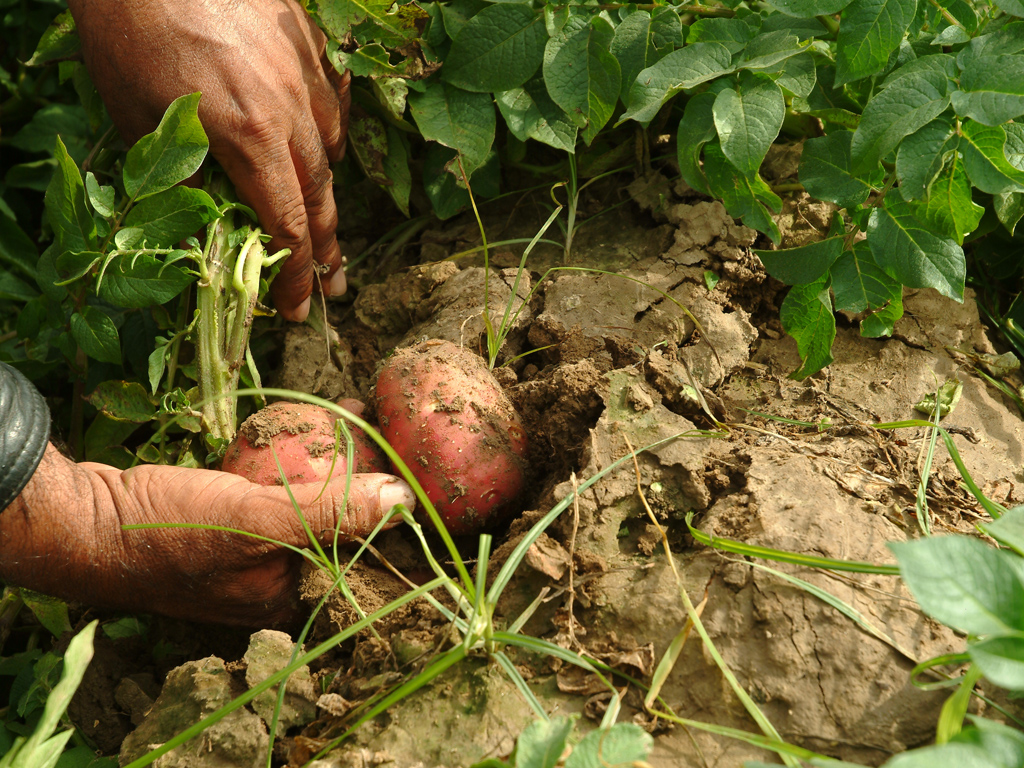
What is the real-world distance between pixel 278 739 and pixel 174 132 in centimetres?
144

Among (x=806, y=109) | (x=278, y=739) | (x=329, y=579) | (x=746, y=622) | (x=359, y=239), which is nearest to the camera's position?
(x=746, y=622)

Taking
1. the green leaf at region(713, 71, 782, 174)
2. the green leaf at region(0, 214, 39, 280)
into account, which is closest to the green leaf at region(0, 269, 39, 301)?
the green leaf at region(0, 214, 39, 280)

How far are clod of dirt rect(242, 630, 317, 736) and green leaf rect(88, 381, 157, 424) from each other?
804 millimetres

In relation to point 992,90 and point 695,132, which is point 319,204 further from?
point 992,90

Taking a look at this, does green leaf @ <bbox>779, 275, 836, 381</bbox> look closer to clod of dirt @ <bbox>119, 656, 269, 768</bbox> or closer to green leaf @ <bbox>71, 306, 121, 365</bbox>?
clod of dirt @ <bbox>119, 656, 269, 768</bbox>

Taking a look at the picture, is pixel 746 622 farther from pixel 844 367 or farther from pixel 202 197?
pixel 202 197

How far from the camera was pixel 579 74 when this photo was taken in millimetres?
2051

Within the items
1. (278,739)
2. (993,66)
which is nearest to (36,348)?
(278,739)

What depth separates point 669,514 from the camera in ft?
5.08

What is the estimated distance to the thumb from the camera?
5.61ft

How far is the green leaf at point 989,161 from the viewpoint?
5.00 ft

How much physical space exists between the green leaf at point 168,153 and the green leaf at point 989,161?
1795mm

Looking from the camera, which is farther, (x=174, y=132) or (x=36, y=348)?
(x=36, y=348)

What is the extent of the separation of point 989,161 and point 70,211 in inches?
87.9
